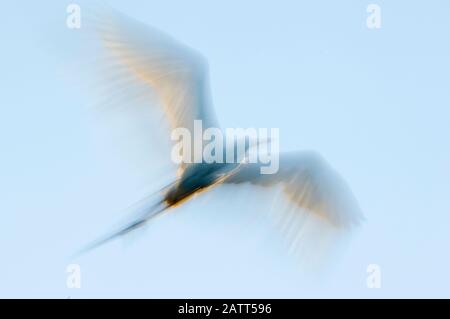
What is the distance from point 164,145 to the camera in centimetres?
Result: 650

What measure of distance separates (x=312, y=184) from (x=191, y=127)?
1.11 m

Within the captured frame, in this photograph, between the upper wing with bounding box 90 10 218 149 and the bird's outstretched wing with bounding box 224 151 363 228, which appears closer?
the upper wing with bounding box 90 10 218 149

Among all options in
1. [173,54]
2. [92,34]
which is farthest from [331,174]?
[92,34]

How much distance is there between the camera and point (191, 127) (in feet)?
21.4

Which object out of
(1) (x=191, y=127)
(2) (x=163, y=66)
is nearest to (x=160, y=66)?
(2) (x=163, y=66)

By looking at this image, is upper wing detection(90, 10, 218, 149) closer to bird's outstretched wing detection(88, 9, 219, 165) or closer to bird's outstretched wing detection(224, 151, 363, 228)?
bird's outstretched wing detection(88, 9, 219, 165)

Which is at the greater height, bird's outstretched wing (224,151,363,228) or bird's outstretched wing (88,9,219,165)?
bird's outstretched wing (88,9,219,165)

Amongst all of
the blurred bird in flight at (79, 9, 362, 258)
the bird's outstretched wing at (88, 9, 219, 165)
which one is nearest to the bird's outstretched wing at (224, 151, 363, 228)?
the blurred bird in flight at (79, 9, 362, 258)

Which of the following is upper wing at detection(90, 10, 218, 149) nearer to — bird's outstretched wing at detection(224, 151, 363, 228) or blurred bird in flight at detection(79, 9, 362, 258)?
blurred bird in flight at detection(79, 9, 362, 258)

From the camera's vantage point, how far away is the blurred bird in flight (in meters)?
6.34

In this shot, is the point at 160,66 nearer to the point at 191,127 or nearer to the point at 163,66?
the point at 163,66

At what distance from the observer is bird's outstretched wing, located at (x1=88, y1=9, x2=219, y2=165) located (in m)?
6.31

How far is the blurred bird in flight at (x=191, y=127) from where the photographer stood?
250 inches
